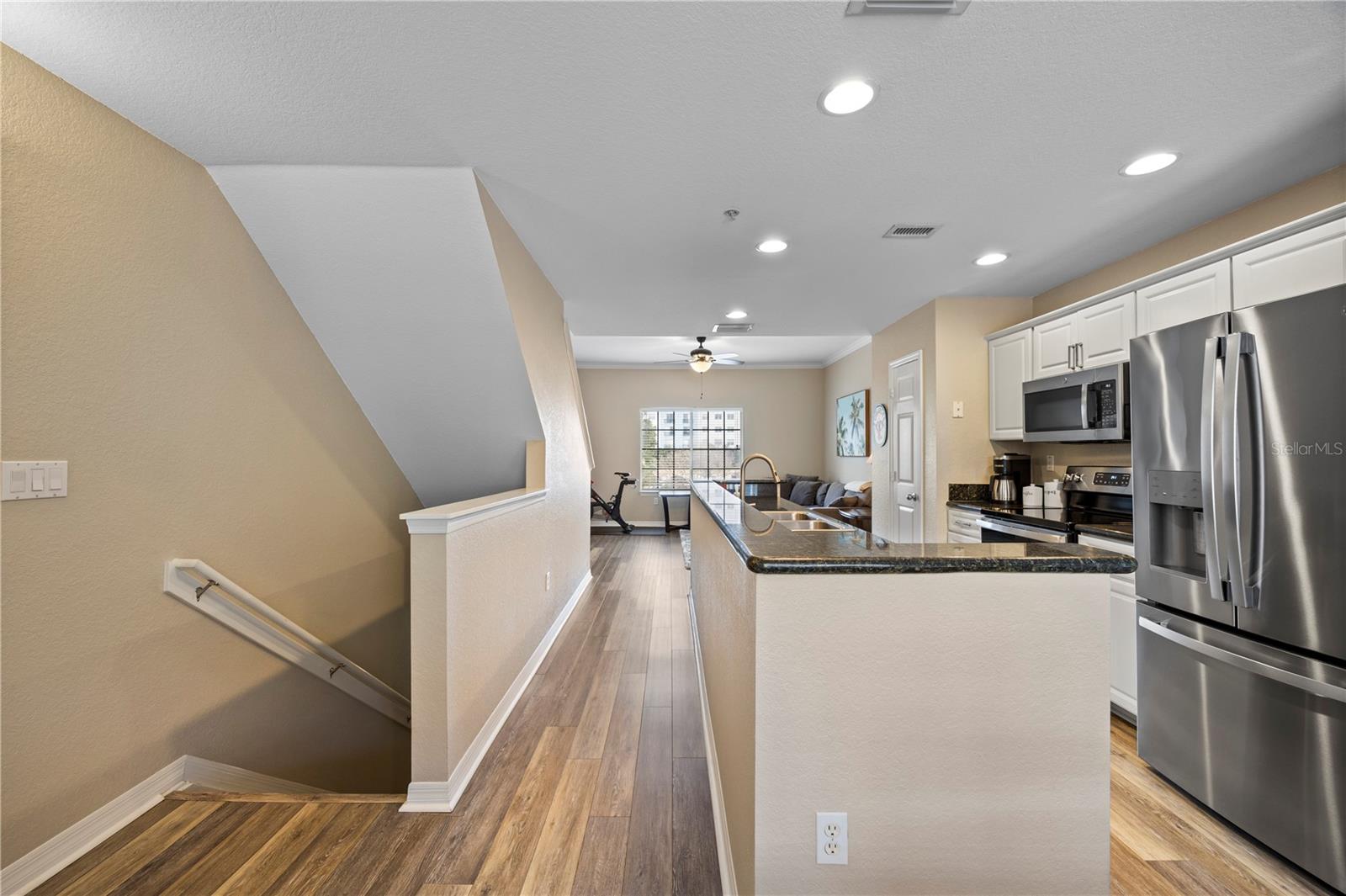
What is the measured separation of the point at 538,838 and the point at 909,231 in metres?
3.16

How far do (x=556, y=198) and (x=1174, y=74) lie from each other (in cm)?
221

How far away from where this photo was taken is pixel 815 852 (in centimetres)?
122

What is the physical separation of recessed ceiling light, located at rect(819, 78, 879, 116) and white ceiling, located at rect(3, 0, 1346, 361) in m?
0.05

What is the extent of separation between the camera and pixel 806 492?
7.98 metres

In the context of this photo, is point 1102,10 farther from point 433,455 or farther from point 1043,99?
point 433,455

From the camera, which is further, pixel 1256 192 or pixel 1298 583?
pixel 1256 192

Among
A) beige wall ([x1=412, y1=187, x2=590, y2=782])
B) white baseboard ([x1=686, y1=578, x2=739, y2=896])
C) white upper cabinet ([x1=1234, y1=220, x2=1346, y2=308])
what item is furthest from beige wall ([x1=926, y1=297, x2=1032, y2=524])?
beige wall ([x1=412, y1=187, x2=590, y2=782])

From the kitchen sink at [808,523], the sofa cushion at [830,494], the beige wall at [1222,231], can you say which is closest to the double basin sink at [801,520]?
the kitchen sink at [808,523]

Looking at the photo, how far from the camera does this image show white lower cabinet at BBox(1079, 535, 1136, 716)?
96.1 inches

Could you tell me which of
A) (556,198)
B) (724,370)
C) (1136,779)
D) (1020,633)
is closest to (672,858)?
(1020,633)

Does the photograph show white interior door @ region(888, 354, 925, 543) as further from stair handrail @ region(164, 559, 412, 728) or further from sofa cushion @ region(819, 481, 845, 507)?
stair handrail @ region(164, 559, 412, 728)

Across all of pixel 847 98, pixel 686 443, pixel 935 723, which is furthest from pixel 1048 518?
pixel 686 443

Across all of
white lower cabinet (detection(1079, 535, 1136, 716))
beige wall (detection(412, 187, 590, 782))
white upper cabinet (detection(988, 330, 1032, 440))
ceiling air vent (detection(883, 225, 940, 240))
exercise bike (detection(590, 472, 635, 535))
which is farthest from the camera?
exercise bike (detection(590, 472, 635, 535))

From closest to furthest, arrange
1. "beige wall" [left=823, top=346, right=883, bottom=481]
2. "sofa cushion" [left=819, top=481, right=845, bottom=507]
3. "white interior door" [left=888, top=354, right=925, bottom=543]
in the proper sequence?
"white interior door" [left=888, top=354, right=925, bottom=543], "sofa cushion" [left=819, top=481, right=845, bottom=507], "beige wall" [left=823, top=346, right=883, bottom=481]
